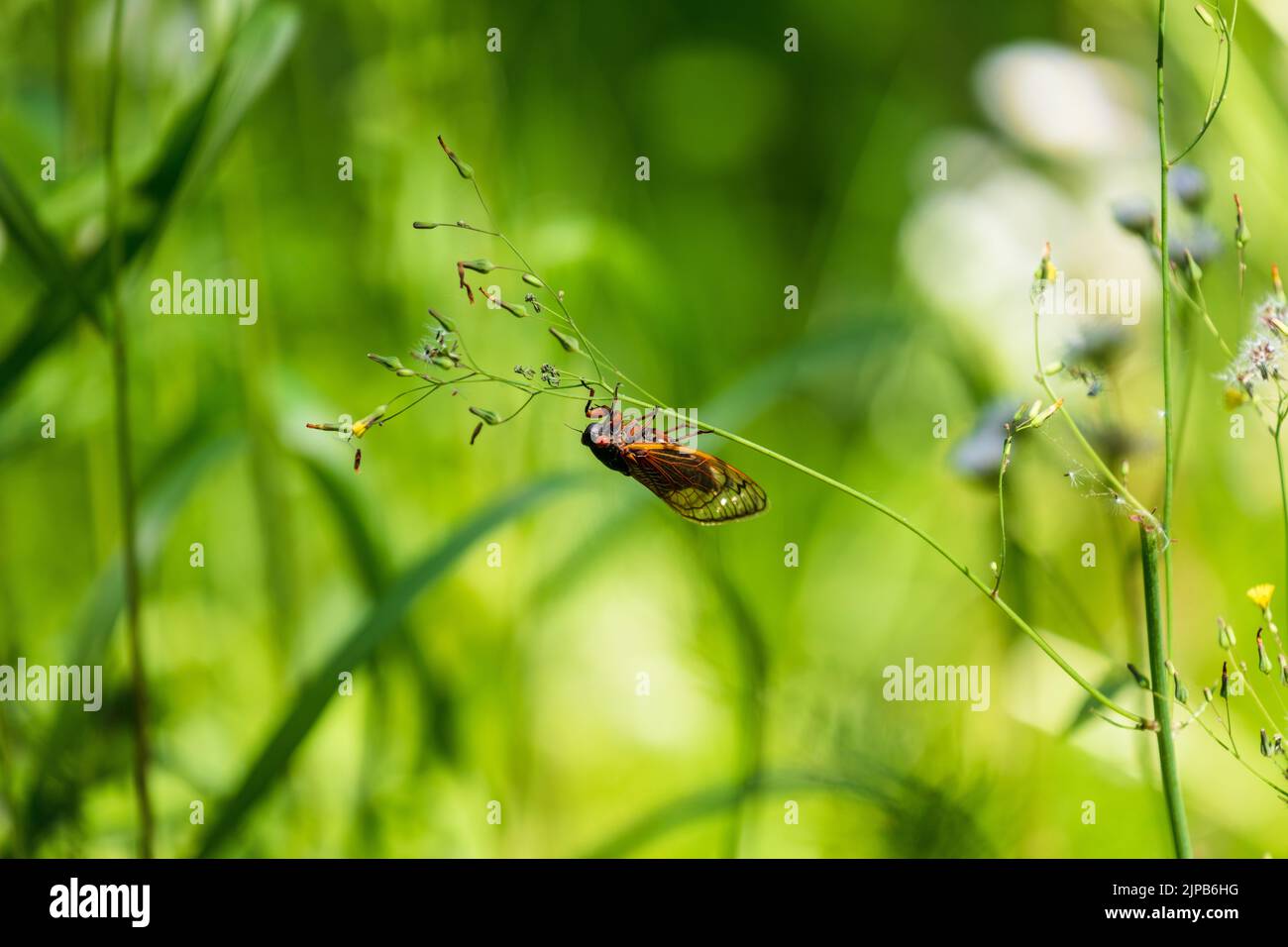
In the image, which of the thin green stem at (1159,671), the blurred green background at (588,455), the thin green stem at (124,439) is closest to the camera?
the thin green stem at (1159,671)

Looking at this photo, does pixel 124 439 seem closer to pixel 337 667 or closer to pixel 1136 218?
pixel 337 667

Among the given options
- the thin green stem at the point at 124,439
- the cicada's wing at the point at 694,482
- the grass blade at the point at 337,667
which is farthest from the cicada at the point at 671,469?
the thin green stem at the point at 124,439

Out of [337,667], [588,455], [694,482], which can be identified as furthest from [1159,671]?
[588,455]

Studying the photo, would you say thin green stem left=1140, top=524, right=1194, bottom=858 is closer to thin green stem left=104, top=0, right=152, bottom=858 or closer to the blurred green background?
the blurred green background

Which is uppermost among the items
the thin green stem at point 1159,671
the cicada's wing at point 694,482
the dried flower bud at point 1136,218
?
the dried flower bud at point 1136,218

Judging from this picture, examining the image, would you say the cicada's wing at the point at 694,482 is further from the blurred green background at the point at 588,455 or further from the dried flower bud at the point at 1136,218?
the dried flower bud at the point at 1136,218

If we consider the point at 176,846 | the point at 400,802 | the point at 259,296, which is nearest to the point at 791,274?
the point at 259,296

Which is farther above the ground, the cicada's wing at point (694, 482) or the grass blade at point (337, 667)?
the cicada's wing at point (694, 482)
